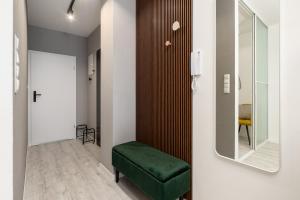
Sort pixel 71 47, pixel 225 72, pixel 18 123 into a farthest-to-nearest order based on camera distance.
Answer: pixel 71 47 < pixel 225 72 < pixel 18 123

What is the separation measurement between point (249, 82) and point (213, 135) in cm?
52

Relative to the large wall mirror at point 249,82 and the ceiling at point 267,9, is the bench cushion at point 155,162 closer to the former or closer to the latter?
the large wall mirror at point 249,82

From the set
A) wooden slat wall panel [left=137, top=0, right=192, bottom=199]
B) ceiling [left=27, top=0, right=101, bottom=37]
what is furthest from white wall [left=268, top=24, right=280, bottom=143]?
ceiling [left=27, top=0, right=101, bottom=37]

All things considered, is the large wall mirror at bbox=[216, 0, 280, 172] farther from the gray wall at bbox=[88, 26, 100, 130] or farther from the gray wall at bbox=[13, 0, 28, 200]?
the gray wall at bbox=[88, 26, 100, 130]

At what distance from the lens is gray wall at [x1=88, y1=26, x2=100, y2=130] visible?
362 cm

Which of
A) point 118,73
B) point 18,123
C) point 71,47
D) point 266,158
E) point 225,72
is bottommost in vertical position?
point 266,158

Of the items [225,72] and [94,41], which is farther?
[94,41]

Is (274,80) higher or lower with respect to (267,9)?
lower

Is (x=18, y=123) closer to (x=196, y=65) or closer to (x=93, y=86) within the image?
(x=196, y=65)

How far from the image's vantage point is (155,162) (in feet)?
5.18

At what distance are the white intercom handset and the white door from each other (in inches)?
133

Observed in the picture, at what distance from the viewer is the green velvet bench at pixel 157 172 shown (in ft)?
4.54

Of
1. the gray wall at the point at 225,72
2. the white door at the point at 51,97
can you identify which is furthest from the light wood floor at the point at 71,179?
the gray wall at the point at 225,72
